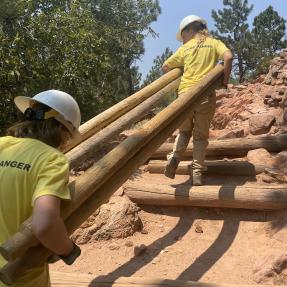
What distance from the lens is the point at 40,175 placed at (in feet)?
6.26

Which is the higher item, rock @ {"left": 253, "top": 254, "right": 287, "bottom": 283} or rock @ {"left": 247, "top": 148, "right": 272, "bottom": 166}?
rock @ {"left": 247, "top": 148, "right": 272, "bottom": 166}

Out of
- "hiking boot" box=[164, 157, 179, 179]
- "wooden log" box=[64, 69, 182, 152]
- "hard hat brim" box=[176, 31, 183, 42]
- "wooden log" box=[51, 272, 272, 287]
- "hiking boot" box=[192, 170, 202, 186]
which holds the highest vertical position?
"hard hat brim" box=[176, 31, 183, 42]

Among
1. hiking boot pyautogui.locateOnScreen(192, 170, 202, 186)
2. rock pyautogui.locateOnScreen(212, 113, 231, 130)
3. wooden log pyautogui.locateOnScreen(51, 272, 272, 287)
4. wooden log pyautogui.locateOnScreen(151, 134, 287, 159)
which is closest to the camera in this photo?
wooden log pyautogui.locateOnScreen(51, 272, 272, 287)

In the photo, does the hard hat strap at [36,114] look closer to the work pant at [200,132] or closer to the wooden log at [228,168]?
the work pant at [200,132]

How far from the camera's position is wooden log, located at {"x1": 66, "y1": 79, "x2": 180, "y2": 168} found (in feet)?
13.1

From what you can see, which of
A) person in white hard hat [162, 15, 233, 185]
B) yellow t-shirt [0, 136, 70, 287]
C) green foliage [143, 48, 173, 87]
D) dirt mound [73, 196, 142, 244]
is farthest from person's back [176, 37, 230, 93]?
green foliage [143, 48, 173, 87]

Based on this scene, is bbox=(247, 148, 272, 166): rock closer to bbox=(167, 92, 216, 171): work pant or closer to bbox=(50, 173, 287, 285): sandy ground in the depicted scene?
bbox=(50, 173, 287, 285): sandy ground

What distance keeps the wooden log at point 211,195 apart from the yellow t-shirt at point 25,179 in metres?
2.77

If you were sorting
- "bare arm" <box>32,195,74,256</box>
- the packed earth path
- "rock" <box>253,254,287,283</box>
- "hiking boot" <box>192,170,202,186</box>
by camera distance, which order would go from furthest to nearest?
"hiking boot" <box>192,170,202,186</box>
the packed earth path
"rock" <box>253,254,287,283</box>
"bare arm" <box>32,195,74,256</box>

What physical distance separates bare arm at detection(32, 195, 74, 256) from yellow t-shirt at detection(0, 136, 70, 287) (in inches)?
1.5

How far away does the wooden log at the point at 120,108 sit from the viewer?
4.33m

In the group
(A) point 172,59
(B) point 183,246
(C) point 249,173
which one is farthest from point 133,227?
(A) point 172,59

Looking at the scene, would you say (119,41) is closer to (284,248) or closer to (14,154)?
(284,248)

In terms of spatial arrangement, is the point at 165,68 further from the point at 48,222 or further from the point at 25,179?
the point at 48,222
